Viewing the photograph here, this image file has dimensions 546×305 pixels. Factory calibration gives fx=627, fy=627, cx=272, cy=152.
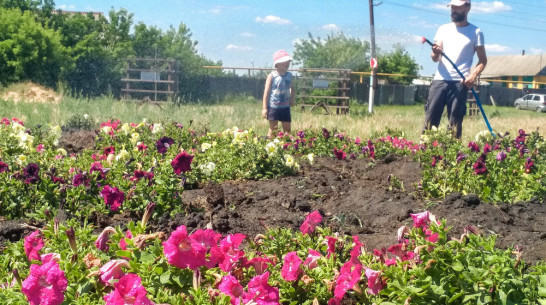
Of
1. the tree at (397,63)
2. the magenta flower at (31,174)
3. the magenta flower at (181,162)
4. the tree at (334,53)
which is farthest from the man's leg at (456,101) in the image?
the tree at (397,63)

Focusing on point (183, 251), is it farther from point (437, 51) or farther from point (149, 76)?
point (149, 76)

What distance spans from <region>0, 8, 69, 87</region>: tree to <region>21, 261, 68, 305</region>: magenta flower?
790 inches

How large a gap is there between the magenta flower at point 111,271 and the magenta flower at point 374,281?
0.77m

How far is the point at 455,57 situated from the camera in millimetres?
7305

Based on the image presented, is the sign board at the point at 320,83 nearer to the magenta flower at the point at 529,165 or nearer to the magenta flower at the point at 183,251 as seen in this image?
the magenta flower at the point at 529,165

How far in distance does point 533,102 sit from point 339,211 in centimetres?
4329

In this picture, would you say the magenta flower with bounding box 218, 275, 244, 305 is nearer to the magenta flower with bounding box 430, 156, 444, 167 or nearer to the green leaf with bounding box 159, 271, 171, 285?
the green leaf with bounding box 159, 271, 171, 285

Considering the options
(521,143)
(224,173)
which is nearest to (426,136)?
(521,143)

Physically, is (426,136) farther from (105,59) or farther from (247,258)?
(105,59)

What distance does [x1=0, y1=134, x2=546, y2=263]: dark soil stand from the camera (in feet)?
10.7

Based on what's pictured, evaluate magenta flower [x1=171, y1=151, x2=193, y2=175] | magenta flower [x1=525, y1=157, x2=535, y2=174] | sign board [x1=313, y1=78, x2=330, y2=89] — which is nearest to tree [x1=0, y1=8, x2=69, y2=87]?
sign board [x1=313, y1=78, x2=330, y2=89]

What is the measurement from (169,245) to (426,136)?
187 inches

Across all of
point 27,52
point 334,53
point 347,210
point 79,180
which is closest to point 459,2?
point 347,210

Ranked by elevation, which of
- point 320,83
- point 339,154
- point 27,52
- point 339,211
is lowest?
point 339,211
